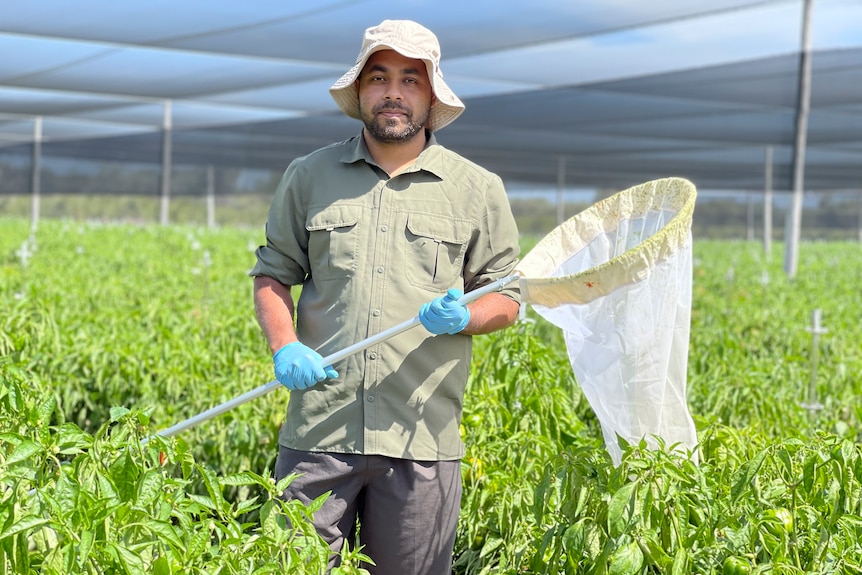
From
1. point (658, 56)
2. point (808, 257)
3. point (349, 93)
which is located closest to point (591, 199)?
point (808, 257)

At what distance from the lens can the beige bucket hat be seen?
7.23ft

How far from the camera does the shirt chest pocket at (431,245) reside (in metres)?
2.30

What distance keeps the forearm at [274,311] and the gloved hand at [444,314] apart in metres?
0.34

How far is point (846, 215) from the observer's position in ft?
58.9

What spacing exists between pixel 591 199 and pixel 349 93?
1221 cm

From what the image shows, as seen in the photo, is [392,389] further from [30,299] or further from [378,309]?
[30,299]

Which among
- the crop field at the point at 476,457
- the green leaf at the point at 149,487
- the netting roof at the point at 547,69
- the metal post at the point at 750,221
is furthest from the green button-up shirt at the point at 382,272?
the metal post at the point at 750,221

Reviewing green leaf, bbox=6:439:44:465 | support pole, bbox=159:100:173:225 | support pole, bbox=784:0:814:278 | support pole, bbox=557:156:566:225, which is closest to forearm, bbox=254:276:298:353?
green leaf, bbox=6:439:44:465

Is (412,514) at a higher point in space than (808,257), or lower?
lower

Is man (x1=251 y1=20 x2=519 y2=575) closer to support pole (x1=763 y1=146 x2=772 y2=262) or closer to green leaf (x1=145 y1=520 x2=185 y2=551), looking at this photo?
green leaf (x1=145 y1=520 x2=185 y2=551)

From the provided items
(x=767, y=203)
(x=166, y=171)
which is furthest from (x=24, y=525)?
(x=166, y=171)

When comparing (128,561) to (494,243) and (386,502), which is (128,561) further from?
(494,243)

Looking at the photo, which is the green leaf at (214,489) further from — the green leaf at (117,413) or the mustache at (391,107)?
the mustache at (391,107)

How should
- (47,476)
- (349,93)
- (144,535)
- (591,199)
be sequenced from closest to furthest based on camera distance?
(144,535), (47,476), (349,93), (591,199)
